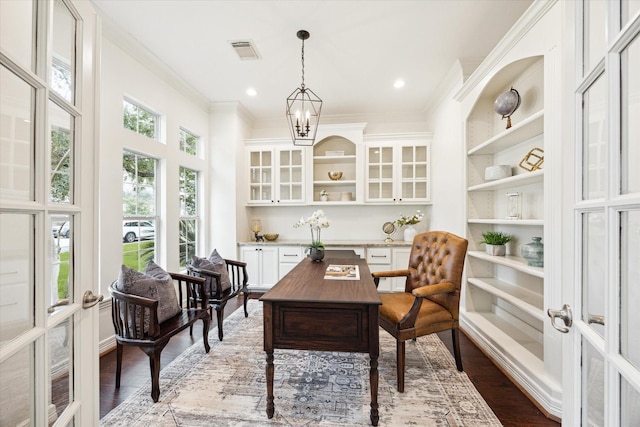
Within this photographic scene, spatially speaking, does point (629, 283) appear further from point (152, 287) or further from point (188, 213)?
point (188, 213)

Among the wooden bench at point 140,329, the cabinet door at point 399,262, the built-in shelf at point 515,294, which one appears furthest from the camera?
the cabinet door at point 399,262

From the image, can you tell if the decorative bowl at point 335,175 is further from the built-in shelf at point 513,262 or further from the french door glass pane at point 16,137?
the french door glass pane at point 16,137

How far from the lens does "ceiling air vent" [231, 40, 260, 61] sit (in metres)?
2.86

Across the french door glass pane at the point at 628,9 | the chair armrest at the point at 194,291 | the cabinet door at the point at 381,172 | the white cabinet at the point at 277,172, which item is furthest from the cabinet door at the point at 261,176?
the french door glass pane at the point at 628,9

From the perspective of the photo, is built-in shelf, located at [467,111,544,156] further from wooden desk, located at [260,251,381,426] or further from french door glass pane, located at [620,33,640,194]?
wooden desk, located at [260,251,381,426]

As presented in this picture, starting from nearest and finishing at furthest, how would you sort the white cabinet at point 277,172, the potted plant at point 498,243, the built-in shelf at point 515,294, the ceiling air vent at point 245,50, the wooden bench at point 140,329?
the wooden bench at point 140,329 < the built-in shelf at point 515,294 < the potted plant at point 498,243 < the ceiling air vent at point 245,50 < the white cabinet at point 277,172

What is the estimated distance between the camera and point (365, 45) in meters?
2.89

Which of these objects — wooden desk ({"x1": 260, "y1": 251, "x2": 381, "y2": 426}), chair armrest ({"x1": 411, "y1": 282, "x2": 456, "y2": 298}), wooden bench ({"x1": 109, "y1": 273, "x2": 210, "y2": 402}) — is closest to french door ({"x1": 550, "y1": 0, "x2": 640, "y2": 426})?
wooden desk ({"x1": 260, "y1": 251, "x2": 381, "y2": 426})

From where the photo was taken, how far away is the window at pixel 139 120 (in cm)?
294

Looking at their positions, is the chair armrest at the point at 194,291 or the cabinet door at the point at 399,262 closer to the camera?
the chair armrest at the point at 194,291

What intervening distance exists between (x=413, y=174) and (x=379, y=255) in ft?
4.57

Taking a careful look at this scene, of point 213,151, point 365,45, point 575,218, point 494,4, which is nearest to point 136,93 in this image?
point 213,151

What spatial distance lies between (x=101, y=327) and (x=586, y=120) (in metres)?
3.46

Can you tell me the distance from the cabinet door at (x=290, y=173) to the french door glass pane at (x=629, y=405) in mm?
4285
